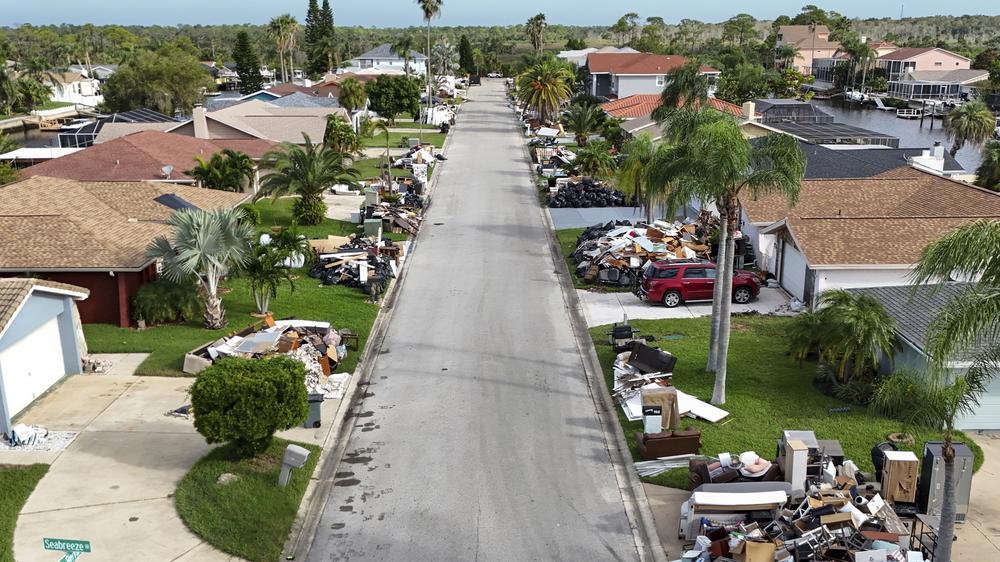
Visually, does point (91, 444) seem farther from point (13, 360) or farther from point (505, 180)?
point (505, 180)

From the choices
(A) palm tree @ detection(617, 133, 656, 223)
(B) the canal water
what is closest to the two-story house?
(B) the canal water

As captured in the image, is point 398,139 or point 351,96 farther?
point 351,96

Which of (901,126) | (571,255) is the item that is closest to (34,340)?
(571,255)

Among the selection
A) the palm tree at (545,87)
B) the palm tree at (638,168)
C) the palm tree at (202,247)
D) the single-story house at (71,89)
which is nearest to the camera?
the palm tree at (202,247)

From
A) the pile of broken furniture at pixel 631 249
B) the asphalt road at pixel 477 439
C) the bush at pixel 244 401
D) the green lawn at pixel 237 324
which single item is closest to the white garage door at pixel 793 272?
the pile of broken furniture at pixel 631 249

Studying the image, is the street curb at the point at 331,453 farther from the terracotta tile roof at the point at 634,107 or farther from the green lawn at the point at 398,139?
the green lawn at the point at 398,139

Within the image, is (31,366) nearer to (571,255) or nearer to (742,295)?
(571,255)
